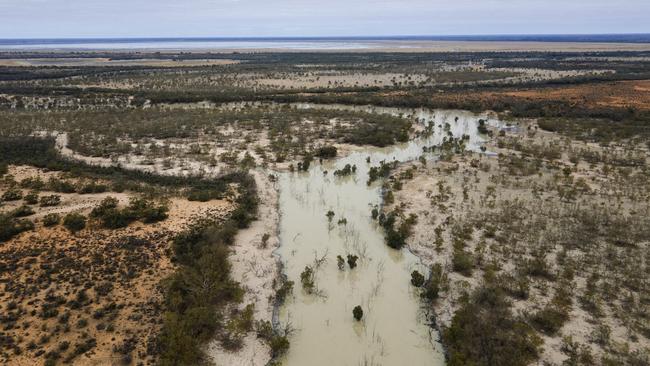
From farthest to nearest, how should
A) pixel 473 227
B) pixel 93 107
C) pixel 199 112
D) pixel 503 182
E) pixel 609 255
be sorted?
pixel 93 107 → pixel 199 112 → pixel 503 182 → pixel 473 227 → pixel 609 255

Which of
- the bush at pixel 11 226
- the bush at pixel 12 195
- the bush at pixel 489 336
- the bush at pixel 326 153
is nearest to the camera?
the bush at pixel 489 336

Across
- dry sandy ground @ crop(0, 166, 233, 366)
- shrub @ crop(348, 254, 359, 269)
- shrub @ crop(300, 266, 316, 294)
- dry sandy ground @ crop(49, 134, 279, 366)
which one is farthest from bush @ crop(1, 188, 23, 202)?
shrub @ crop(348, 254, 359, 269)

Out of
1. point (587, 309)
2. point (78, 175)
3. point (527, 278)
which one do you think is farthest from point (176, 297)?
point (78, 175)

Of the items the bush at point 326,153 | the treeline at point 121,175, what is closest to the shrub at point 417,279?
the treeline at point 121,175

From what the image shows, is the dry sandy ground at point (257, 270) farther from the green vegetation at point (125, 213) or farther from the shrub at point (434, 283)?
the shrub at point (434, 283)

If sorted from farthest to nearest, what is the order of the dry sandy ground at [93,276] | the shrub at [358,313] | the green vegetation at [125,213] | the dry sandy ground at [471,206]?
the green vegetation at [125,213], the shrub at [358,313], the dry sandy ground at [471,206], the dry sandy ground at [93,276]

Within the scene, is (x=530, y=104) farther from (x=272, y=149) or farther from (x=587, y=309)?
(x=587, y=309)
